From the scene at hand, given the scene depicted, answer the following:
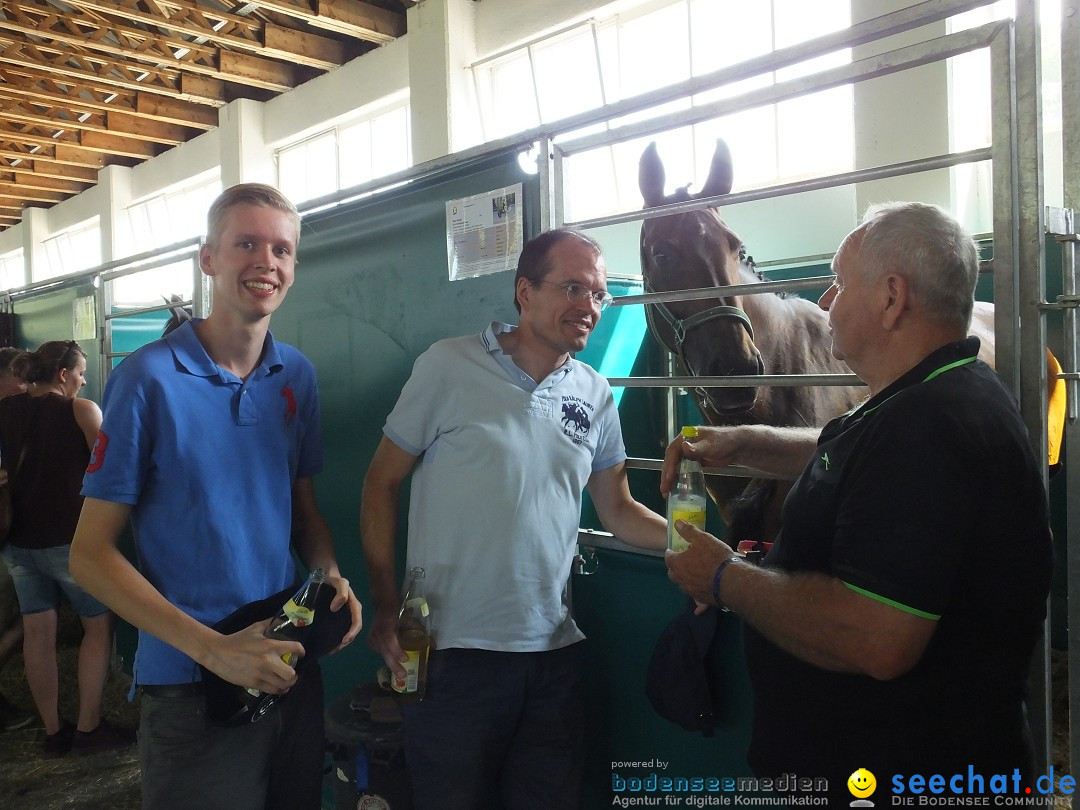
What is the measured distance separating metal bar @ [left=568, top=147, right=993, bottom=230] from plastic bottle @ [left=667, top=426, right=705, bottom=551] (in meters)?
0.50

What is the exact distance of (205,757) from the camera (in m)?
1.37

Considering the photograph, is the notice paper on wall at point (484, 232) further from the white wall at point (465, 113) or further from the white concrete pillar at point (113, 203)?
the white concrete pillar at point (113, 203)

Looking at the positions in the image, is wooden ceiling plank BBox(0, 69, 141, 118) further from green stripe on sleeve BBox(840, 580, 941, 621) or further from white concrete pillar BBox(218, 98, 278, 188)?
green stripe on sleeve BBox(840, 580, 941, 621)

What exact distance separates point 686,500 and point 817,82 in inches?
32.8

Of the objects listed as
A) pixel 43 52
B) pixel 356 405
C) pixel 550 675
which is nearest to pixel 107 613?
pixel 356 405

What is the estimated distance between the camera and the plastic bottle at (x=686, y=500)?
130 centimetres

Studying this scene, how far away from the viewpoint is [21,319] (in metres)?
5.12

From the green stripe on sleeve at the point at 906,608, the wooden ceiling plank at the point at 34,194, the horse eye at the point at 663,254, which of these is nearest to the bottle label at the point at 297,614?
the green stripe on sleeve at the point at 906,608

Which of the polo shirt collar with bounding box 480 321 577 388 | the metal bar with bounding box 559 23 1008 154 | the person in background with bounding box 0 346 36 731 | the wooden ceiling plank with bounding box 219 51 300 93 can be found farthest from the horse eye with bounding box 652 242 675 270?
the wooden ceiling plank with bounding box 219 51 300 93

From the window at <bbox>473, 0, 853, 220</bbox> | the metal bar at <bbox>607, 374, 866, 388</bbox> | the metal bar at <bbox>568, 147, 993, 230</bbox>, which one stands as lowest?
the metal bar at <bbox>607, 374, 866, 388</bbox>

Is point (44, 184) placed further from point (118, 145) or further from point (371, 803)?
point (371, 803)

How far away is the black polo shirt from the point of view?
94cm

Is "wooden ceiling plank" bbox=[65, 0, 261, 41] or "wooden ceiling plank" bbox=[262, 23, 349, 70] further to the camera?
"wooden ceiling plank" bbox=[262, 23, 349, 70]

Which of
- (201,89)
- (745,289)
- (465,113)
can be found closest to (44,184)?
(201,89)
